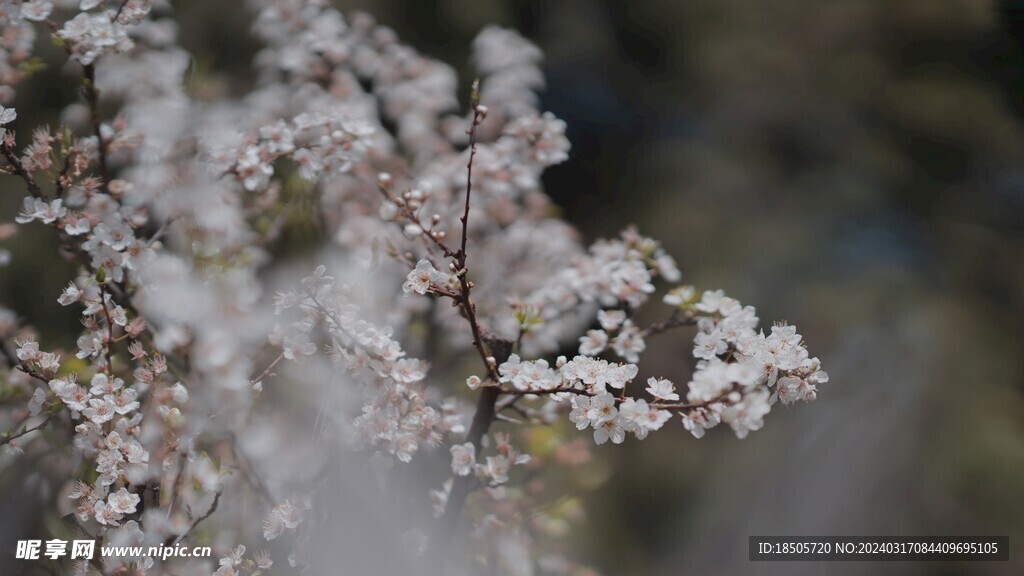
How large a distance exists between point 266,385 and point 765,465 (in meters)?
1.33

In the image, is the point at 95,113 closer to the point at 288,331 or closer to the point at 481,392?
the point at 288,331

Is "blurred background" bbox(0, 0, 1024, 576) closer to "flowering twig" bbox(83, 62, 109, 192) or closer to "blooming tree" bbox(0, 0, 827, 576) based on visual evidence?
"blooming tree" bbox(0, 0, 827, 576)

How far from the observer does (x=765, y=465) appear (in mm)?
1627

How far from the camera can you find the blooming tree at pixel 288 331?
50 centimetres

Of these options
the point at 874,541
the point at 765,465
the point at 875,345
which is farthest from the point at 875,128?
the point at 874,541

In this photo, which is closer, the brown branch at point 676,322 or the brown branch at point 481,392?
the brown branch at point 481,392

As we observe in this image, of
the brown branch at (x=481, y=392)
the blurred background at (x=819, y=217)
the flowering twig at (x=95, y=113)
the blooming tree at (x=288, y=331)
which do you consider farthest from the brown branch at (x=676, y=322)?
the blurred background at (x=819, y=217)

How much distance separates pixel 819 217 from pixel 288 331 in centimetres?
178

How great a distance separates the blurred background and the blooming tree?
25.0 inches

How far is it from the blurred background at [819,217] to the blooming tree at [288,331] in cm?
63

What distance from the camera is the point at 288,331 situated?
56 centimetres

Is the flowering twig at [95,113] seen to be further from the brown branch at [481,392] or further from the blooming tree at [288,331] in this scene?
the brown branch at [481,392]

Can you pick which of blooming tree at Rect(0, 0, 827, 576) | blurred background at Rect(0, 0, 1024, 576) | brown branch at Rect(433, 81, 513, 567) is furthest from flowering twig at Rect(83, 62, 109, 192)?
blurred background at Rect(0, 0, 1024, 576)

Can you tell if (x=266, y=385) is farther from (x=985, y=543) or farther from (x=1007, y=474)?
(x=1007, y=474)
